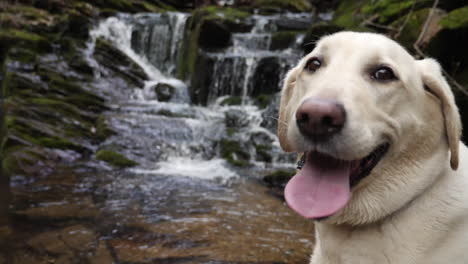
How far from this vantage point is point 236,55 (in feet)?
53.6

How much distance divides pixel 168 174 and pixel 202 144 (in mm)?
2428

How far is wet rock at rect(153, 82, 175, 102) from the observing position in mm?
15215

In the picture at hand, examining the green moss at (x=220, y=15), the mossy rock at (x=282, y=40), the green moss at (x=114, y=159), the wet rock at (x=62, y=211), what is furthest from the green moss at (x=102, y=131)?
the mossy rock at (x=282, y=40)

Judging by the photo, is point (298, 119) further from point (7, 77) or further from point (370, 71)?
point (7, 77)

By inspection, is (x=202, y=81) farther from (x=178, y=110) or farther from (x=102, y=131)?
(x=102, y=131)

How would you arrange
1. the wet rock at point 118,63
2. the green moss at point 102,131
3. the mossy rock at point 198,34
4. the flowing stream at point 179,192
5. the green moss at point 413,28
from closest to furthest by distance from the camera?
1. the flowing stream at point 179,192
2. the green moss at point 413,28
3. the green moss at point 102,131
4. the wet rock at point 118,63
5. the mossy rock at point 198,34

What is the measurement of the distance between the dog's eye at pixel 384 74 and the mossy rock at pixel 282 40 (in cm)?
1528

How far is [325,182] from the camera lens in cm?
180

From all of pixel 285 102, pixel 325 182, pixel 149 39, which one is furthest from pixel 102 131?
pixel 149 39

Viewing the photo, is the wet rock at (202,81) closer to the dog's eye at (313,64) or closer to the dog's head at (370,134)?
the dog's eye at (313,64)

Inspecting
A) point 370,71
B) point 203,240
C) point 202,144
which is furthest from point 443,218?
point 202,144

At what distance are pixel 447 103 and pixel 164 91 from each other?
46.5ft

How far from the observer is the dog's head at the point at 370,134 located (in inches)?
66.4

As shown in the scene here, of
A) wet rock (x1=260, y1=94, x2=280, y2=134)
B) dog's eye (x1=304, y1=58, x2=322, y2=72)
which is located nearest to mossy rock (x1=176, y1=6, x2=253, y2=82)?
wet rock (x1=260, y1=94, x2=280, y2=134)
